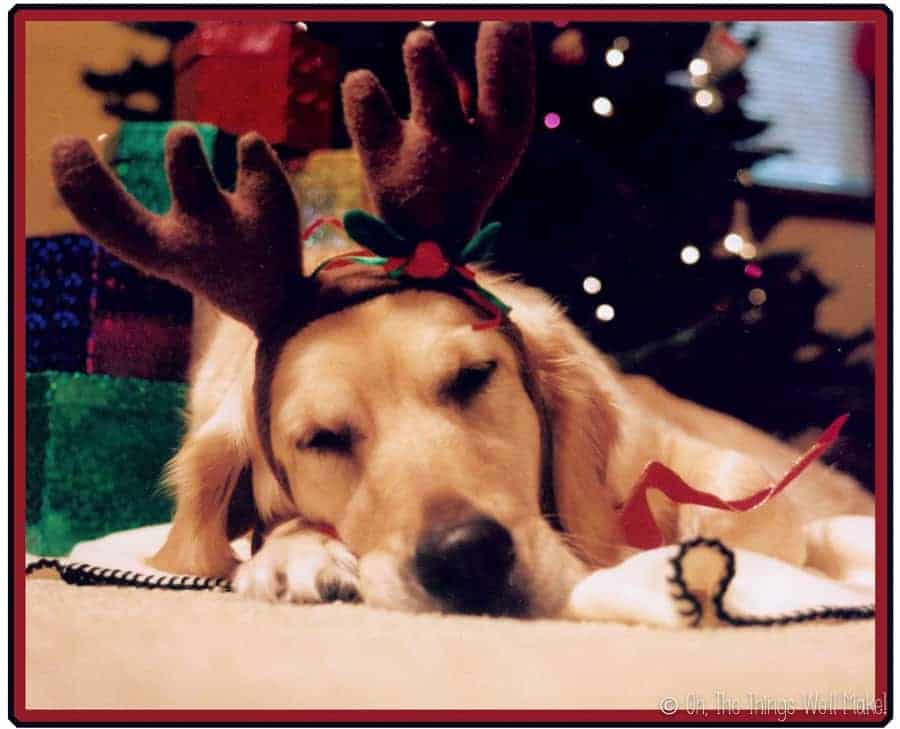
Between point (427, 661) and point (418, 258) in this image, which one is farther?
point (418, 258)

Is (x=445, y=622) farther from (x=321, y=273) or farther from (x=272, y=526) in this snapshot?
(x=321, y=273)

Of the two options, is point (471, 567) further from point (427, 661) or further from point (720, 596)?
point (720, 596)

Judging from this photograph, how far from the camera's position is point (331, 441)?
121cm

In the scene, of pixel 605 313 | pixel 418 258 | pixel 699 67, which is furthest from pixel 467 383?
pixel 699 67

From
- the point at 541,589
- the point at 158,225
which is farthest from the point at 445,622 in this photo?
the point at 158,225

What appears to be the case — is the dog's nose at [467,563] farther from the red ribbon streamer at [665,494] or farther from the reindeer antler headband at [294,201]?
the reindeer antler headband at [294,201]

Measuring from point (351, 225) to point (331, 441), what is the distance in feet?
1.01

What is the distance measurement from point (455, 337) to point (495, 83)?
0.38 meters

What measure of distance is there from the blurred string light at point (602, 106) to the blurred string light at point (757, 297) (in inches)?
14.8

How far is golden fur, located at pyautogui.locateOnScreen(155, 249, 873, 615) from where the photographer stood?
115 centimetres

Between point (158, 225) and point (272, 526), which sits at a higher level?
point (158, 225)

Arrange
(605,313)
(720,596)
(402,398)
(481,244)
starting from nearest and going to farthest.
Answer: (720,596) < (402,398) < (481,244) < (605,313)

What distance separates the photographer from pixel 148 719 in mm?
1166

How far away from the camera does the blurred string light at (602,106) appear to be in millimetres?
1444
